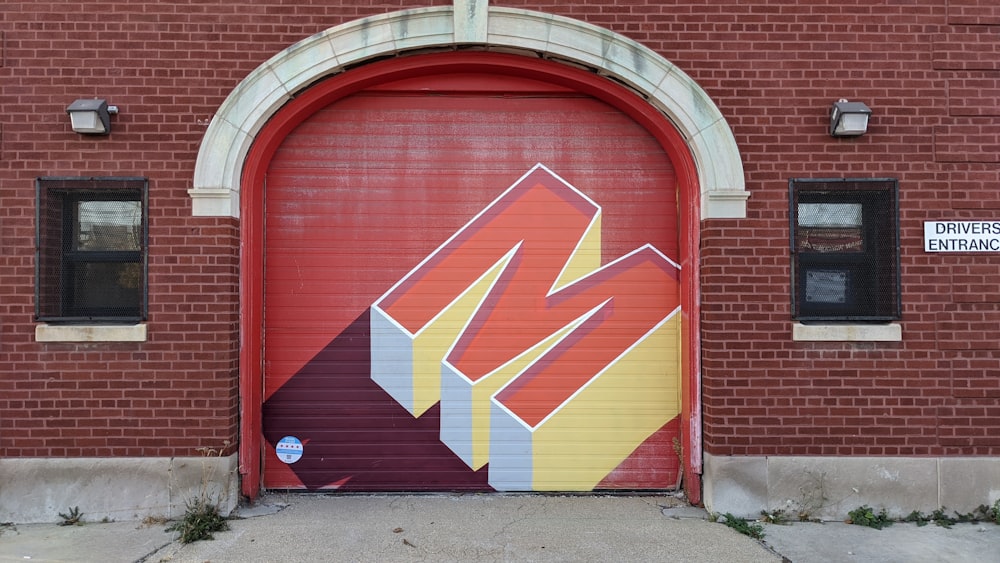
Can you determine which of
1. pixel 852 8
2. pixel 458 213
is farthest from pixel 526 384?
pixel 852 8

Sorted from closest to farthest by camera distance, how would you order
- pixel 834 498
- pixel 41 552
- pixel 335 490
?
pixel 41 552, pixel 834 498, pixel 335 490

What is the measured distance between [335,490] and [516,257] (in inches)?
98.0

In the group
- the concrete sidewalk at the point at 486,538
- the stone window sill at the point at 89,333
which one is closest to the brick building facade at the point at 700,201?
the stone window sill at the point at 89,333

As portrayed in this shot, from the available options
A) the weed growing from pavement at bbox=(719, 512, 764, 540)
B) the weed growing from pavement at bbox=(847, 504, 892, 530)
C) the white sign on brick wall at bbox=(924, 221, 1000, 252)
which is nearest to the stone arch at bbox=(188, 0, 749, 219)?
the white sign on brick wall at bbox=(924, 221, 1000, 252)

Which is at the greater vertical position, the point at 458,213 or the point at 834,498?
the point at 458,213

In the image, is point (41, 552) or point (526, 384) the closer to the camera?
point (41, 552)

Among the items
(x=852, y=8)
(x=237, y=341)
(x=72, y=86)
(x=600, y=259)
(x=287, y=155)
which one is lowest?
(x=237, y=341)

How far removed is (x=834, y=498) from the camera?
5234mm

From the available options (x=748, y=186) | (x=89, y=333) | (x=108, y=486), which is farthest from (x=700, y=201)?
(x=108, y=486)

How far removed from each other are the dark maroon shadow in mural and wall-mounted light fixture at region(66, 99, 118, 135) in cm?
241

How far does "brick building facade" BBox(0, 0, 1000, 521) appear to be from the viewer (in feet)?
17.1

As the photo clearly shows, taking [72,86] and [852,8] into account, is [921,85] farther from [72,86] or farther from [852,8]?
[72,86]

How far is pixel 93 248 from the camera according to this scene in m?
5.32

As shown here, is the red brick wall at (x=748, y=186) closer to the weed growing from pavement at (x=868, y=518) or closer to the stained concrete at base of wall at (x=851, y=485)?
the stained concrete at base of wall at (x=851, y=485)
